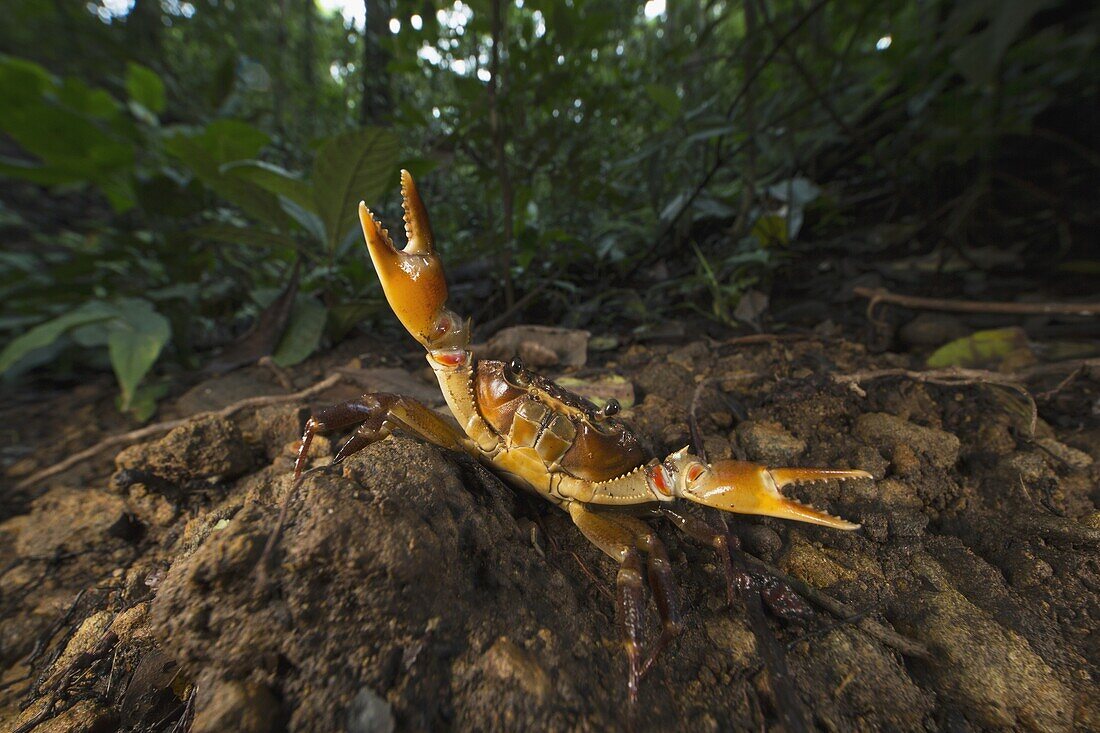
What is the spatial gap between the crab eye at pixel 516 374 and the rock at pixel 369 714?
0.86 m

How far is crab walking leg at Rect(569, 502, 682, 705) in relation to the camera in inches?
34.5

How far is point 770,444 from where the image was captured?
1.52 meters

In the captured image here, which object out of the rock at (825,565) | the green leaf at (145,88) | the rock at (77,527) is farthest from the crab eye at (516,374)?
the green leaf at (145,88)

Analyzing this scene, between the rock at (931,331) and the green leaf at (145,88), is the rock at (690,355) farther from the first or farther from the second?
the green leaf at (145,88)

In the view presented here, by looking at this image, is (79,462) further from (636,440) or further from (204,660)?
(636,440)

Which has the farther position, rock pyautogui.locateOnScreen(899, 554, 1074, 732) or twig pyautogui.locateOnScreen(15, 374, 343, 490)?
twig pyautogui.locateOnScreen(15, 374, 343, 490)

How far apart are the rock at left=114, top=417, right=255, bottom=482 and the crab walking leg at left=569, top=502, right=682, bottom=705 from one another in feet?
3.81

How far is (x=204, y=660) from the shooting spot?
0.71 m

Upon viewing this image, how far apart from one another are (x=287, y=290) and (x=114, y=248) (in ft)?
4.13

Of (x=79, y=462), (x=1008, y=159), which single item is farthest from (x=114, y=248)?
(x=1008, y=159)

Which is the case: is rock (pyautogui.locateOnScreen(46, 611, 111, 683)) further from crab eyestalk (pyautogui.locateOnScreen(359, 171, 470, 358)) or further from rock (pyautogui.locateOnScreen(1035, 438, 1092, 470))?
rock (pyautogui.locateOnScreen(1035, 438, 1092, 470))

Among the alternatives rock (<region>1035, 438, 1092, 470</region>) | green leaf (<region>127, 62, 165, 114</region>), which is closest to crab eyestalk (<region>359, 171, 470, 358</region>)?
rock (<region>1035, 438, 1092, 470</region>)

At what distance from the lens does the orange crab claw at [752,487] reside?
103cm

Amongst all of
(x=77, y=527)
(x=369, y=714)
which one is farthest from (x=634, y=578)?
(x=77, y=527)
